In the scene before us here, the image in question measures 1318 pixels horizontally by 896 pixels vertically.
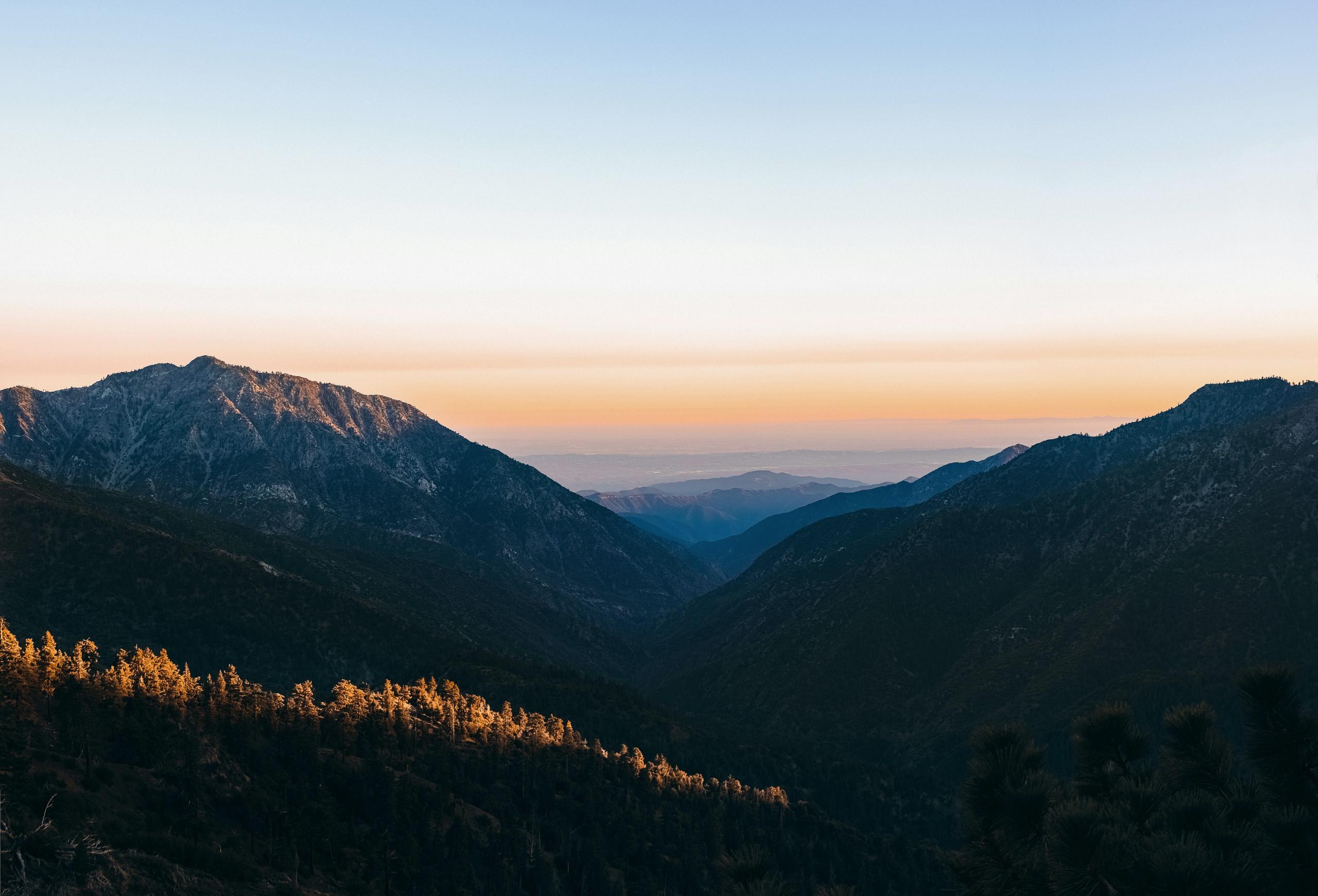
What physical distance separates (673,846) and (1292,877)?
117033 mm

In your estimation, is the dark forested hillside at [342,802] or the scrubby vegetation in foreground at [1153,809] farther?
the dark forested hillside at [342,802]

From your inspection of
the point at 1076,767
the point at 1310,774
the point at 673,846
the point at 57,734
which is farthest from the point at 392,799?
the point at 1310,774

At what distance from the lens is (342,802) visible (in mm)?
96188

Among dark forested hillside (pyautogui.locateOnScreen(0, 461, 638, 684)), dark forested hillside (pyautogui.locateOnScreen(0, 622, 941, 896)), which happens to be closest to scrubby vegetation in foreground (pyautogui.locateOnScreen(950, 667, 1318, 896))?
dark forested hillside (pyautogui.locateOnScreen(0, 622, 941, 896))

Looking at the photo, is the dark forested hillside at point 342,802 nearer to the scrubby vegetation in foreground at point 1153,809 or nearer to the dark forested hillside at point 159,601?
the dark forested hillside at point 159,601

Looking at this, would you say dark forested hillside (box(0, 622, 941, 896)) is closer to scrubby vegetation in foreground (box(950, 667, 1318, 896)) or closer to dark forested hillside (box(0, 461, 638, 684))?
dark forested hillside (box(0, 461, 638, 684))

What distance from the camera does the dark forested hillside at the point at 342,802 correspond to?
62.2 m

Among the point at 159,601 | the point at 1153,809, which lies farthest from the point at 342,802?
the point at 159,601

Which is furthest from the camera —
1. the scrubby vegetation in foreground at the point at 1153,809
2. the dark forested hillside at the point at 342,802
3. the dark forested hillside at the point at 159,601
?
the dark forested hillside at the point at 159,601

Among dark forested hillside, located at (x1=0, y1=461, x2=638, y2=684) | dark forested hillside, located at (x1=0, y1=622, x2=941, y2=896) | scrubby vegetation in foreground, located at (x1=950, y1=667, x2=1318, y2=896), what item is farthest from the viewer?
dark forested hillside, located at (x1=0, y1=461, x2=638, y2=684)

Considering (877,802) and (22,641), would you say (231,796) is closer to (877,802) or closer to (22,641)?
(22,641)

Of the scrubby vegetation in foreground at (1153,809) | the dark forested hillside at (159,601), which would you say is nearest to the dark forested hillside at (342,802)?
the dark forested hillside at (159,601)

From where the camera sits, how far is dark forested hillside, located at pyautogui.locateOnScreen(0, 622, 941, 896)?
62.2 m

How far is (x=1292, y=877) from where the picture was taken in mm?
18281
